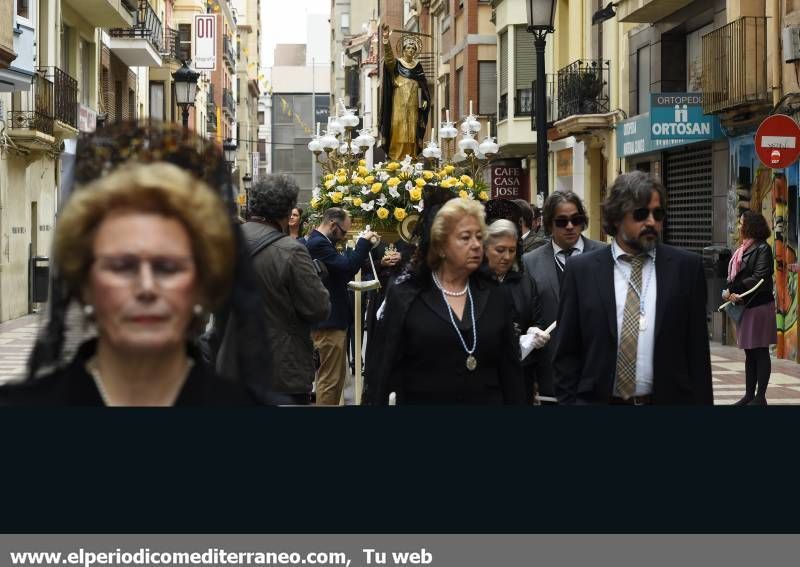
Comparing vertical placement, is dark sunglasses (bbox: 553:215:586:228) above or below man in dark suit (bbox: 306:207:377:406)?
above

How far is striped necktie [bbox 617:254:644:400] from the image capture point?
5211 mm

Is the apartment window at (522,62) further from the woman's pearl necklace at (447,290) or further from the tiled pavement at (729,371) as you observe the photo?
the woman's pearl necklace at (447,290)

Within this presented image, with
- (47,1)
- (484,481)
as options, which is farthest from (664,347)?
(47,1)

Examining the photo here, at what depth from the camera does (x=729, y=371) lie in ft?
55.7

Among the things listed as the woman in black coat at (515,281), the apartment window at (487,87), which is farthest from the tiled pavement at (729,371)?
the apartment window at (487,87)

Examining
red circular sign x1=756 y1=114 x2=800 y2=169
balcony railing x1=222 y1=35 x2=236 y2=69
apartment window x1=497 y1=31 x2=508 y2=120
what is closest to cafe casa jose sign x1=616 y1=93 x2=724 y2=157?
red circular sign x1=756 y1=114 x2=800 y2=169

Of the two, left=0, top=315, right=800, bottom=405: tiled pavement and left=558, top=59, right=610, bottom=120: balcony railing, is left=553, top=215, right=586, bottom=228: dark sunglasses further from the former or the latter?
left=558, top=59, right=610, bottom=120: balcony railing

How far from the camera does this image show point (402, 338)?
5547mm

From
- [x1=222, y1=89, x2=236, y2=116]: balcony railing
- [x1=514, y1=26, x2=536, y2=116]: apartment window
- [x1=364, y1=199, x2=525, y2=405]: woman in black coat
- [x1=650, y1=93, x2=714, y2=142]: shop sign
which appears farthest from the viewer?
[x1=222, y1=89, x2=236, y2=116]: balcony railing

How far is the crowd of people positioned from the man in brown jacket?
0.4 inches

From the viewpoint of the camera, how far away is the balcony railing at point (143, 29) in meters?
40.6

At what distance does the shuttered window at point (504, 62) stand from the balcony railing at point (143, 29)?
10.4 metres

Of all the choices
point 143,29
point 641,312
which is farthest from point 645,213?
point 143,29

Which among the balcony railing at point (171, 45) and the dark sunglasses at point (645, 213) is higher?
the balcony railing at point (171, 45)
